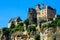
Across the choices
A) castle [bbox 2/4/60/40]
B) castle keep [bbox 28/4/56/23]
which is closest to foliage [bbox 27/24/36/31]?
castle [bbox 2/4/60/40]

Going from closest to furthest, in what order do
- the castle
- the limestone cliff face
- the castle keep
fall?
the limestone cliff face < the castle < the castle keep

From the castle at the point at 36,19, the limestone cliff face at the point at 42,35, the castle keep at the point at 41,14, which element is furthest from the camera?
the castle keep at the point at 41,14

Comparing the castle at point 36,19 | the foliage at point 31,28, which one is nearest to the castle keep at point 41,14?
the castle at point 36,19

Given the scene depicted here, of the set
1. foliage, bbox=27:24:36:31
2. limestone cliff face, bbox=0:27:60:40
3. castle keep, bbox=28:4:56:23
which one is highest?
castle keep, bbox=28:4:56:23

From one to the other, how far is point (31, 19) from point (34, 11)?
1.81m

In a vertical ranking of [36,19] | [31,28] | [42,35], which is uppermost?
[36,19]

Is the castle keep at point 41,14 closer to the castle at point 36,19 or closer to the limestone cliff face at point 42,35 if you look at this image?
the castle at point 36,19

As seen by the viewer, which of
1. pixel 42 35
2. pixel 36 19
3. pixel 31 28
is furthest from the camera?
pixel 36 19

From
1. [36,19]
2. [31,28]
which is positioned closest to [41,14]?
[36,19]

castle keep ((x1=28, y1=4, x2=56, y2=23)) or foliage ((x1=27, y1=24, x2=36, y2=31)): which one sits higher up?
castle keep ((x1=28, y1=4, x2=56, y2=23))

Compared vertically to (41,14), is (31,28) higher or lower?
lower

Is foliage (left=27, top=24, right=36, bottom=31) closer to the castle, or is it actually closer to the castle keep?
the castle

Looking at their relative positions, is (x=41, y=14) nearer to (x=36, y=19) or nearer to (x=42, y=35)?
(x=36, y=19)

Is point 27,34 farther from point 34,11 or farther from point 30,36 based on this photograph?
point 34,11
